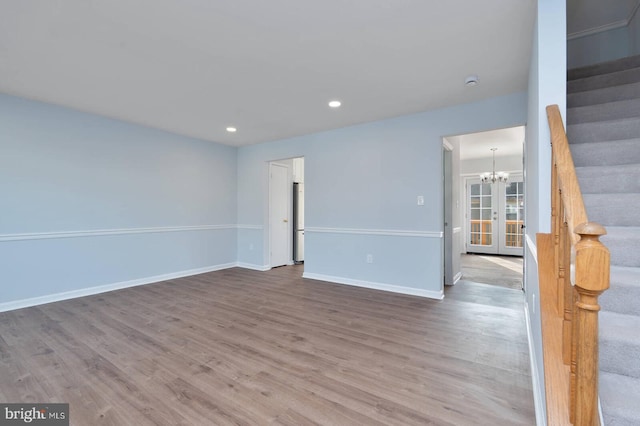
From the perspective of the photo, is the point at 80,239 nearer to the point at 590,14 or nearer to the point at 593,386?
the point at 593,386

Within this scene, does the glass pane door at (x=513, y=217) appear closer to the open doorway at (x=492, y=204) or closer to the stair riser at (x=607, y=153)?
the open doorway at (x=492, y=204)

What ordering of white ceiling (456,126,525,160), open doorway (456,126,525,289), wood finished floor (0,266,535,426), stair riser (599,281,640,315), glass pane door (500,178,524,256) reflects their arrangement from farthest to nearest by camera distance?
glass pane door (500,178,524,256) < open doorway (456,126,525,289) < white ceiling (456,126,525,160) < wood finished floor (0,266,535,426) < stair riser (599,281,640,315)

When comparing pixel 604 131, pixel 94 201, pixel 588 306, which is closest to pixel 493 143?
pixel 604 131

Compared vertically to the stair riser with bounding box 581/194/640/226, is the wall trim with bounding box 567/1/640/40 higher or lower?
higher

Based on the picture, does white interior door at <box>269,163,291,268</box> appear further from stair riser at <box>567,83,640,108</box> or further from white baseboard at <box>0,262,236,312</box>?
stair riser at <box>567,83,640,108</box>

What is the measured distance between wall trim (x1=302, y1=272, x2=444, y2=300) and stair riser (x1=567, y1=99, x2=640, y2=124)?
238cm

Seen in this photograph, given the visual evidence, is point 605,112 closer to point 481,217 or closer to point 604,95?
point 604,95

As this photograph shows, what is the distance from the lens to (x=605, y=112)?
2.18 metres

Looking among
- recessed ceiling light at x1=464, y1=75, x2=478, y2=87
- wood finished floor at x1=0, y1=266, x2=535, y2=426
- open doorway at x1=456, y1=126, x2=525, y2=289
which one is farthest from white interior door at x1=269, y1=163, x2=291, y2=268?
open doorway at x1=456, y1=126, x2=525, y2=289

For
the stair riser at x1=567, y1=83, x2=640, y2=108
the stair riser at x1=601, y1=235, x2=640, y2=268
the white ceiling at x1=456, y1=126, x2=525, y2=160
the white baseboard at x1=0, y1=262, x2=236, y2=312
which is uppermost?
the white ceiling at x1=456, y1=126, x2=525, y2=160

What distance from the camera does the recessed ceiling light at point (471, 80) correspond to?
281 cm

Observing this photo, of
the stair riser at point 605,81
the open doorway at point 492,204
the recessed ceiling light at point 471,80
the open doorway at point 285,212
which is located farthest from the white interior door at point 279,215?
the stair riser at point 605,81

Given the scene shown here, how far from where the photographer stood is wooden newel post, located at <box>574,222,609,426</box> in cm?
67

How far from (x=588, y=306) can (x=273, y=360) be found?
2.04m
